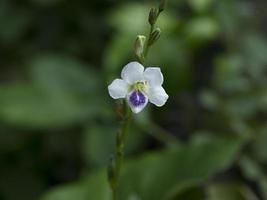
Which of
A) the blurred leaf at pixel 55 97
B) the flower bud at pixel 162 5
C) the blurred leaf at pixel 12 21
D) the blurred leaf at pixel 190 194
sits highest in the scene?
the blurred leaf at pixel 12 21

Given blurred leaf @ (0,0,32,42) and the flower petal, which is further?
blurred leaf @ (0,0,32,42)

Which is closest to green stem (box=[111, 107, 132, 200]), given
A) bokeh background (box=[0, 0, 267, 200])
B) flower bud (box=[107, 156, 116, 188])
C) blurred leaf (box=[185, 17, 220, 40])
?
flower bud (box=[107, 156, 116, 188])

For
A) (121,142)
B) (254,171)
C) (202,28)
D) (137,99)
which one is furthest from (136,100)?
(202,28)

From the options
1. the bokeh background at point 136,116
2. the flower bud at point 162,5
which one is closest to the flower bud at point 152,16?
the flower bud at point 162,5

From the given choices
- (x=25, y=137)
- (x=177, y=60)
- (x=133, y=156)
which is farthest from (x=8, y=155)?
(x=177, y=60)

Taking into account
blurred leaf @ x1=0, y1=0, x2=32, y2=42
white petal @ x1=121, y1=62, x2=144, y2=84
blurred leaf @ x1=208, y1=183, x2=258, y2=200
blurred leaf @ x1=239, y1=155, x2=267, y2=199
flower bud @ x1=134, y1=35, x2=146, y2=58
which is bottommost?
white petal @ x1=121, y1=62, x2=144, y2=84

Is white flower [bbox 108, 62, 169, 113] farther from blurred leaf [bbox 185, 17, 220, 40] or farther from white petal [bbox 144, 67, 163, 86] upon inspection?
blurred leaf [bbox 185, 17, 220, 40]

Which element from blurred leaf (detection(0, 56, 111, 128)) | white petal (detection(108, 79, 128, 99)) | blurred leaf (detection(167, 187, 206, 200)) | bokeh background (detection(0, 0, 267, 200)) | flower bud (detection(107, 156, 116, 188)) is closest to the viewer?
white petal (detection(108, 79, 128, 99))

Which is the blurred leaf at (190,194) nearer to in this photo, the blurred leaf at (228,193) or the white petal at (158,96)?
the blurred leaf at (228,193)
